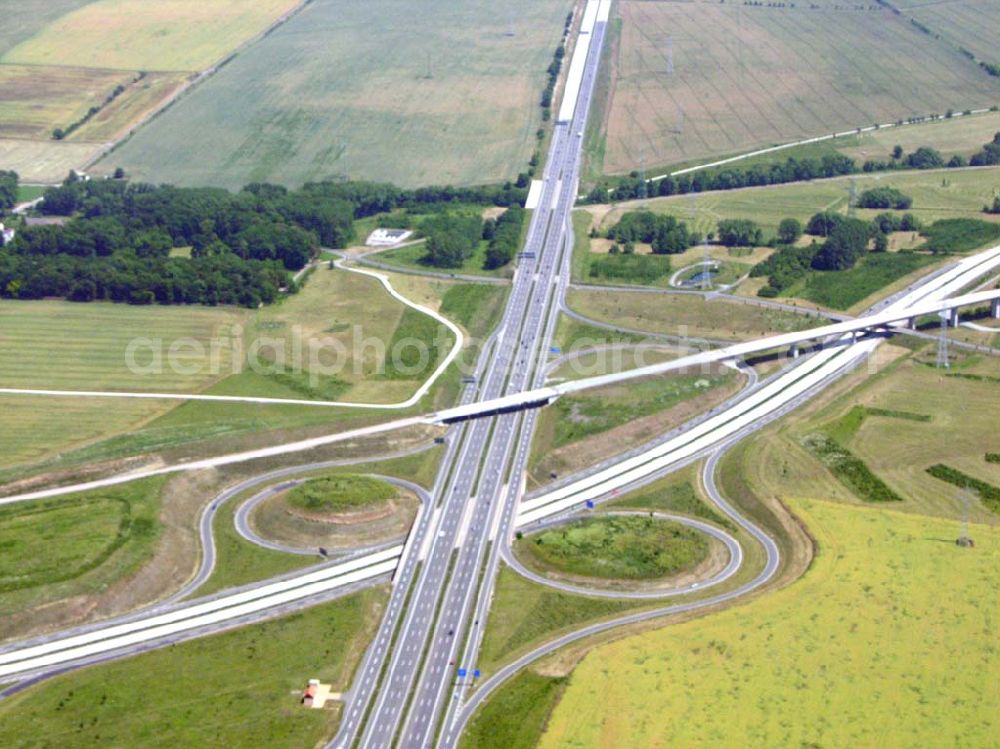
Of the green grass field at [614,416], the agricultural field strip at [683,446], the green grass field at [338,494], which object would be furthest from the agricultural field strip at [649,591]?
the green grass field at [338,494]

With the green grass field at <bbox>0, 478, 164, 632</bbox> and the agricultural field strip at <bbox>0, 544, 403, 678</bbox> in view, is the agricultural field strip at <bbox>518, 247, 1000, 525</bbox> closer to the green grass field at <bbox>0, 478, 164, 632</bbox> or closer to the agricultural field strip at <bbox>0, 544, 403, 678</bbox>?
the agricultural field strip at <bbox>0, 544, 403, 678</bbox>

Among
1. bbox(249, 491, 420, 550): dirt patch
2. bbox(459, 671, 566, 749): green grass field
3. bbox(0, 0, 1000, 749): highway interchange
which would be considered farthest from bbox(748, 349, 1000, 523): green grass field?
bbox(459, 671, 566, 749): green grass field

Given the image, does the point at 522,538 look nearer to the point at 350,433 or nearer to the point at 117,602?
the point at 350,433

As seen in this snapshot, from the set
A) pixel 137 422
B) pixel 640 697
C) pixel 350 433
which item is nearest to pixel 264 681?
pixel 640 697

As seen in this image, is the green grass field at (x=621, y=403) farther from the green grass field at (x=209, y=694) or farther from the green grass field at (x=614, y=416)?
the green grass field at (x=209, y=694)

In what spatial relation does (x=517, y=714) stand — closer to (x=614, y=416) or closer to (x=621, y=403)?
(x=614, y=416)
